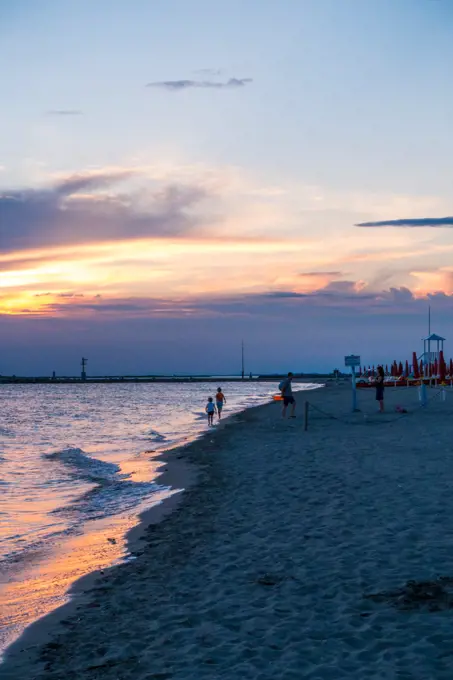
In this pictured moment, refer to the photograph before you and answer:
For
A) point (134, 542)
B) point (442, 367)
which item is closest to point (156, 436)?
point (134, 542)

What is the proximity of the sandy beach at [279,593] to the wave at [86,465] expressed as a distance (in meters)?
5.38

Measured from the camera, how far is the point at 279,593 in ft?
22.3

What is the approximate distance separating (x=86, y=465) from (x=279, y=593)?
14.9 metres

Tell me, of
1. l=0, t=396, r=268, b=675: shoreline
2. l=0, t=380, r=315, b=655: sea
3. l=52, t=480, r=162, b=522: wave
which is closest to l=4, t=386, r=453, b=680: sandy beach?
l=0, t=396, r=268, b=675: shoreline

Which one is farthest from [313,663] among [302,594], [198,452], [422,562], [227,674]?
[198,452]

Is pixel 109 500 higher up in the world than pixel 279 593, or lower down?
lower down

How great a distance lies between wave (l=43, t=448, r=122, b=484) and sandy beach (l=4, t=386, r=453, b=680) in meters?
5.38

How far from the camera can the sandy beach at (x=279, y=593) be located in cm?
524

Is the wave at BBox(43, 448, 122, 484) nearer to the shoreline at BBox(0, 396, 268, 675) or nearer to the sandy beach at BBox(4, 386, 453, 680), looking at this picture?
the shoreline at BBox(0, 396, 268, 675)

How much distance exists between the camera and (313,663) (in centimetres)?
509

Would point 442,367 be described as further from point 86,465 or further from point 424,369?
point 86,465

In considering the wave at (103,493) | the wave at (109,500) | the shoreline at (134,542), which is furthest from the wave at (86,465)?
the shoreline at (134,542)

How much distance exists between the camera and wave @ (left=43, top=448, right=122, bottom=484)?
711 inches

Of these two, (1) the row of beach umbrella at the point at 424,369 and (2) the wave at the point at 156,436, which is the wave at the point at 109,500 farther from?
(1) the row of beach umbrella at the point at 424,369
